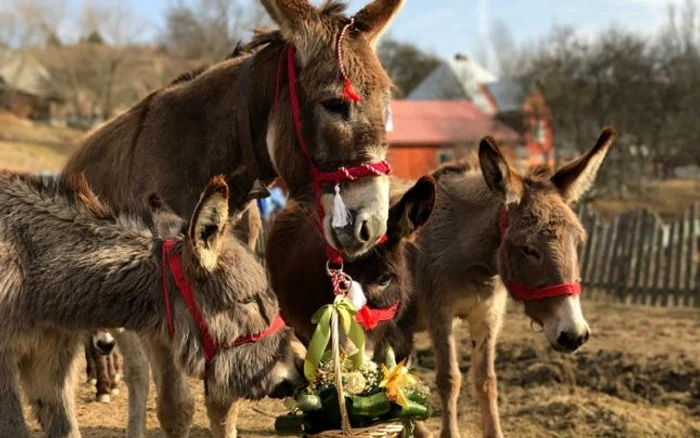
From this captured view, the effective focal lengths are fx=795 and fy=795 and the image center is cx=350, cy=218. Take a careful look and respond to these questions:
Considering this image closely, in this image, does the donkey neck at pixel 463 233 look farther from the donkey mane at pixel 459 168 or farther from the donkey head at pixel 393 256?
the donkey head at pixel 393 256

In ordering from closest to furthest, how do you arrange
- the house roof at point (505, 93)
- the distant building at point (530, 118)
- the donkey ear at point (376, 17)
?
the donkey ear at point (376, 17)
the distant building at point (530, 118)
the house roof at point (505, 93)

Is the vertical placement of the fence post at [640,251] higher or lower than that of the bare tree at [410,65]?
lower

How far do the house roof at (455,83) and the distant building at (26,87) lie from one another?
26.1m

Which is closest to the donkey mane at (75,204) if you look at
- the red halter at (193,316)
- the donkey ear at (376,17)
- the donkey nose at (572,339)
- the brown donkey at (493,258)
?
the red halter at (193,316)

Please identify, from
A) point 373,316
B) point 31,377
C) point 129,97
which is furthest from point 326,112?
point 129,97

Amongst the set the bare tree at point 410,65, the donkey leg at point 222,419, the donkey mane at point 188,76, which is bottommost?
the donkey leg at point 222,419

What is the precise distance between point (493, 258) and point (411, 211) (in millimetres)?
1329

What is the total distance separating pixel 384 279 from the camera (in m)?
4.27

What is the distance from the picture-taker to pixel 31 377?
392 centimetres

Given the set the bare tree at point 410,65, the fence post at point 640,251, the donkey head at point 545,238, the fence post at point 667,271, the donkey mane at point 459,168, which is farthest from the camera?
the bare tree at point 410,65

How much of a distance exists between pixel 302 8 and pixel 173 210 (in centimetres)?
132

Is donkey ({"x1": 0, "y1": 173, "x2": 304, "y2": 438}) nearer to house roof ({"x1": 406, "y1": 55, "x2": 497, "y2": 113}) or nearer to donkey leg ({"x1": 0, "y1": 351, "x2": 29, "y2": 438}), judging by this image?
donkey leg ({"x1": 0, "y1": 351, "x2": 29, "y2": 438})

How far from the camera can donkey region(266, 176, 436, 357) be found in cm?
425

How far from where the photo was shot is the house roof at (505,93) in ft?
156
